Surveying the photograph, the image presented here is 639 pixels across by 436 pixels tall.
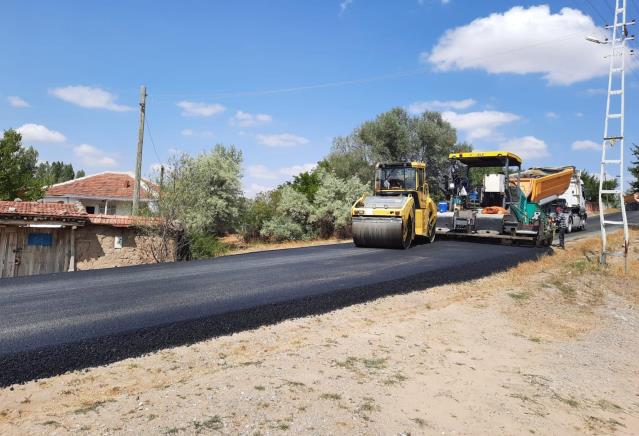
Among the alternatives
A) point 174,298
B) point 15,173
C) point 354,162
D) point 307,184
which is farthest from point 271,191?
point 174,298

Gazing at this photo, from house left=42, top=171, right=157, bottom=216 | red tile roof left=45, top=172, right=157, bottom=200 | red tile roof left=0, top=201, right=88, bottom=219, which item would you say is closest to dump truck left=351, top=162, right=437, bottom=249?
red tile roof left=0, top=201, right=88, bottom=219

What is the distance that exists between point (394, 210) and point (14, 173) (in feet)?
67.7

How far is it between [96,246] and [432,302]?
1069 centimetres

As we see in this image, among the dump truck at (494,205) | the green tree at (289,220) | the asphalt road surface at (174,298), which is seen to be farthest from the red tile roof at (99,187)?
the asphalt road surface at (174,298)

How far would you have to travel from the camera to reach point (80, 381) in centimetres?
411

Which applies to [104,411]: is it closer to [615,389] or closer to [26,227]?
[615,389]

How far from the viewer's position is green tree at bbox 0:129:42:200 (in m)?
22.7

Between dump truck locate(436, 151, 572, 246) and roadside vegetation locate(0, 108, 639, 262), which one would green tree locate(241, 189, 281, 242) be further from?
dump truck locate(436, 151, 572, 246)

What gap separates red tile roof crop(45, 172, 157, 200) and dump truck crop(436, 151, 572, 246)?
20732 mm

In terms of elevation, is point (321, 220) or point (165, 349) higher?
point (321, 220)

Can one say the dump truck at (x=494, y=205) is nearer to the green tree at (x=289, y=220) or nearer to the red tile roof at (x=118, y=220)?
the red tile roof at (x=118, y=220)

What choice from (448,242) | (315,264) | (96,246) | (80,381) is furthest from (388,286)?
(96,246)

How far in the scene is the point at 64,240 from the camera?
45.0ft

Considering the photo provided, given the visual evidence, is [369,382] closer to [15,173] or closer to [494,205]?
[494,205]
